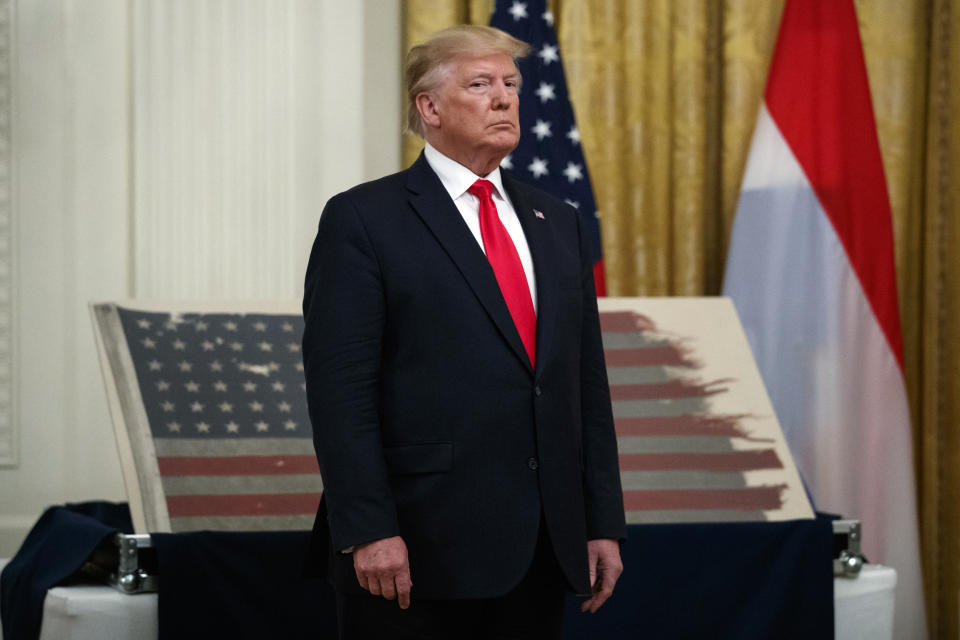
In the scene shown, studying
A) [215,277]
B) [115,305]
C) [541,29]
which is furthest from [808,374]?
[115,305]

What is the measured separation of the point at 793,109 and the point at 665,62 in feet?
1.73

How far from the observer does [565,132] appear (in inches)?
166

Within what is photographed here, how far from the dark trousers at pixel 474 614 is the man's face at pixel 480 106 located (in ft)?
1.98

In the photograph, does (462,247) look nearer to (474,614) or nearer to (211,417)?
(474,614)

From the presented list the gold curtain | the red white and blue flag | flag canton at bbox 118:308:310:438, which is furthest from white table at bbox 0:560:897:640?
the red white and blue flag

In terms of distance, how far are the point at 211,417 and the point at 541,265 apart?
1.47 metres

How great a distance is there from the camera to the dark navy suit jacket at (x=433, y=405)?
1600mm

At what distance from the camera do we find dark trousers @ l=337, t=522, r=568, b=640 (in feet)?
5.32

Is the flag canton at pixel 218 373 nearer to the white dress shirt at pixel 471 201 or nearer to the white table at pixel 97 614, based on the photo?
the white table at pixel 97 614

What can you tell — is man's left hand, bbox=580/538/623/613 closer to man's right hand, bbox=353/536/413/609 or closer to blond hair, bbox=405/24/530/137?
man's right hand, bbox=353/536/413/609

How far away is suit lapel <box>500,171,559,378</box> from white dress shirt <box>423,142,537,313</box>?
16 millimetres

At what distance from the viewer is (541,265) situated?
1.75m

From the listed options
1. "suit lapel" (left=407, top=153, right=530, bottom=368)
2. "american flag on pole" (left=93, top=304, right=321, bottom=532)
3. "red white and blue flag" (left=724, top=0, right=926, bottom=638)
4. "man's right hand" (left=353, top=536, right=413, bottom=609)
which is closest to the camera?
"man's right hand" (left=353, top=536, right=413, bottom=609)

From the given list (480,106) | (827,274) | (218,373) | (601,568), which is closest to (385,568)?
(601,568)
